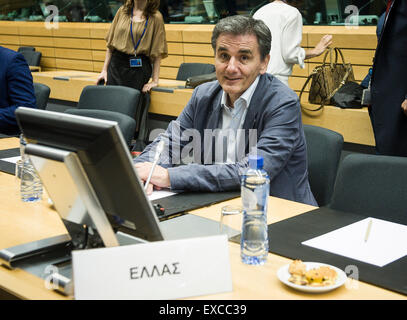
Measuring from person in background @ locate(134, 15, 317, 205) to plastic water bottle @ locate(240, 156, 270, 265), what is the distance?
1.57 ft

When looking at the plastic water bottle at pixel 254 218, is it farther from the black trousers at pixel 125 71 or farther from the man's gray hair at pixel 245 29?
the black trousers at pixel 125 71

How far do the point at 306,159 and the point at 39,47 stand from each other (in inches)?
309

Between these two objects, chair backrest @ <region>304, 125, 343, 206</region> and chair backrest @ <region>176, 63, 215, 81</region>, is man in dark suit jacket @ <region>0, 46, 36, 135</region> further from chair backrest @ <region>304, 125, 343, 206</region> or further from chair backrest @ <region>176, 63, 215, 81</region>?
chair backrest @ <region>176, 63, 215, 81</region>

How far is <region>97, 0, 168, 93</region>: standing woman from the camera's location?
4961mm

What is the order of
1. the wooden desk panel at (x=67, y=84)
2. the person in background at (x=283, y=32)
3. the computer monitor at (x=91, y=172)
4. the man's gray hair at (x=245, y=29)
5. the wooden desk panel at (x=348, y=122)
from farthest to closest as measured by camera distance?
the wooden desk panel at (x=67, y=84)
the wooden desk panel at (x=348, y=122)
the person in background at (x=283, y=32)
the man's gray hair at (x=245, y=29)
the computer monitor at (x=91, y=172)

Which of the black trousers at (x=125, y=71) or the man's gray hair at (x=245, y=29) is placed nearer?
the man's gray hair at (x=245, y=29)

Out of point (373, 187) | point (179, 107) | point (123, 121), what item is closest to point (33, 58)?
point (179, 107)

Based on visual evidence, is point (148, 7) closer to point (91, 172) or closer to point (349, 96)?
point (349, 96)

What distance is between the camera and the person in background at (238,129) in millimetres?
2082

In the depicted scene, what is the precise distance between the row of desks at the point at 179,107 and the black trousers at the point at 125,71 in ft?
0.78

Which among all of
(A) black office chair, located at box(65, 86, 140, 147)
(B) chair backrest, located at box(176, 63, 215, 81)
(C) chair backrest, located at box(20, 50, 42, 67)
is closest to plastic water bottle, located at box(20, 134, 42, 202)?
(A) black office chair, located at box(65, 86, 140, 147)

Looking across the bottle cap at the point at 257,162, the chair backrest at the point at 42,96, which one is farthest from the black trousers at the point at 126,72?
the bottle cap at the point at 257,162

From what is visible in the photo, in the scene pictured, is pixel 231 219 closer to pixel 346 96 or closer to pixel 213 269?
pixel 213 269
